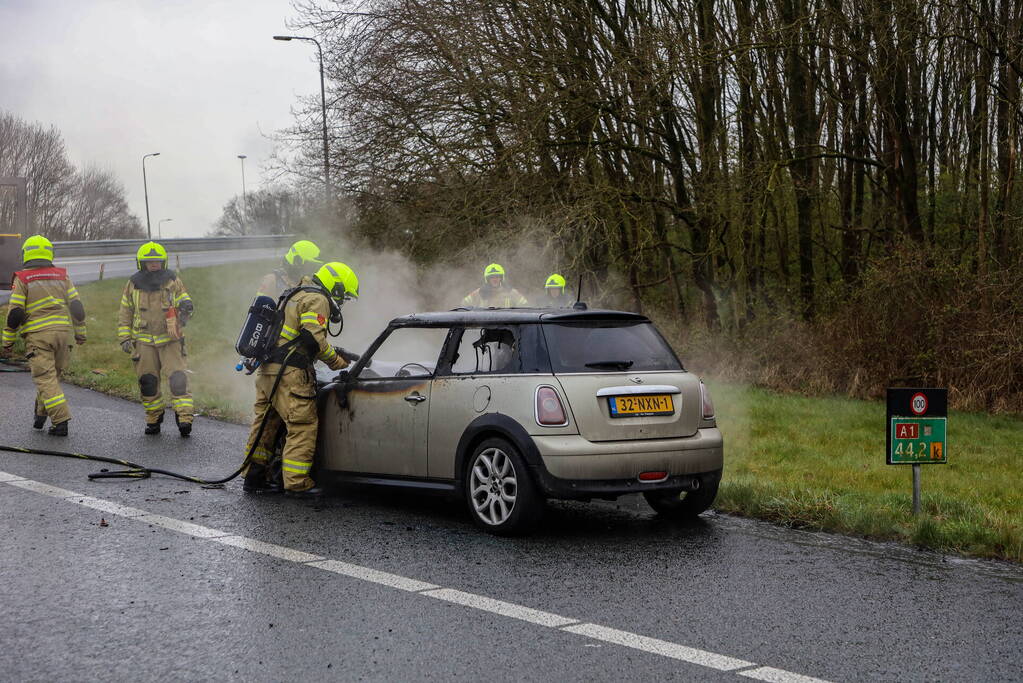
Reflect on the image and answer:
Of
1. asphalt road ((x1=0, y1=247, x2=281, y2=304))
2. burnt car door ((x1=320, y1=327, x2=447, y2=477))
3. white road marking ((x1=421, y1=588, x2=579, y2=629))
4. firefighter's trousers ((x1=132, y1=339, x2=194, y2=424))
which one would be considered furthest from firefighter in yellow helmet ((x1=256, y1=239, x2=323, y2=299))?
asphalt road ((x1=0, y1=247, x2=281, y2=304))

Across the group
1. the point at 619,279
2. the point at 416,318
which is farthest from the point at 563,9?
the point at 416,318

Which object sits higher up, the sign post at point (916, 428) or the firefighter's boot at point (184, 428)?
the sign post at point (916, 428)

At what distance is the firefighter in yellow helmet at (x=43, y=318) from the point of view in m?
11.1

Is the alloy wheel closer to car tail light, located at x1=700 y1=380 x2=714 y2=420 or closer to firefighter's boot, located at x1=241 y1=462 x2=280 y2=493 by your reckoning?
car tail light, located at x1=700 y1=380 x2=714 y2=420

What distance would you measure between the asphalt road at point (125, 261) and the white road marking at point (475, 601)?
73.5ft

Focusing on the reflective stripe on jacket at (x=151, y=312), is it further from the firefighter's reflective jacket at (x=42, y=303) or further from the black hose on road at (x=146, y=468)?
the black hose on road at (x=146, y=468)

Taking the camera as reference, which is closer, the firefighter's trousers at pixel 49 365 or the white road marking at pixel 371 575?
the white road marking at pixel 371 575

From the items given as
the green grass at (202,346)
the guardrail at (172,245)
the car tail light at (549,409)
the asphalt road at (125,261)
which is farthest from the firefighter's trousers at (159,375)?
the guardrail at (172,245)

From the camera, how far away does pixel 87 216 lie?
76500 mm

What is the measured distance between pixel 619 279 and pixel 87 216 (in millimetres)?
64872

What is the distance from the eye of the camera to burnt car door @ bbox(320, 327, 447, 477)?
286 inches

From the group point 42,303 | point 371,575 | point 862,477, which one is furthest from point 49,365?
point 862,477

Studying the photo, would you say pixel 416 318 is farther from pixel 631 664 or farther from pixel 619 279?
pixel 619 279

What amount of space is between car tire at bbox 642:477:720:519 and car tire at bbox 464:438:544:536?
3.00ft
